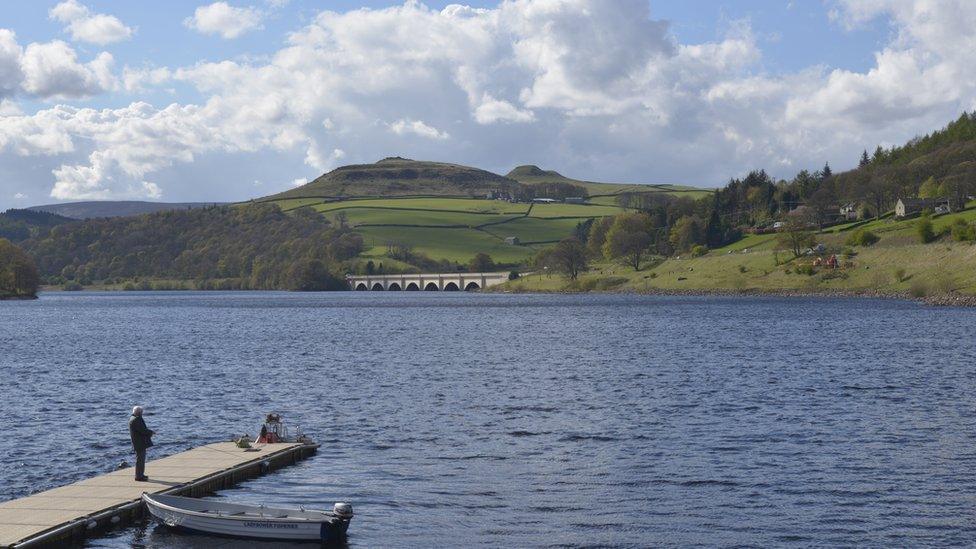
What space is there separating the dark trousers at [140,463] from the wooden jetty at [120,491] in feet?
1.34

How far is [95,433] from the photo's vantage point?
5534 centimetres

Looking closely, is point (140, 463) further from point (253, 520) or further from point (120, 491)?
point (253, 520)

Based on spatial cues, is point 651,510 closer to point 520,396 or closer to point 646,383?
point 520,396

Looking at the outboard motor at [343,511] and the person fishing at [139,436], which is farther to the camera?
the person fishing at [139,436]

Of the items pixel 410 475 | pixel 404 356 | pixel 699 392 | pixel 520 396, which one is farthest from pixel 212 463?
pixel 404 356

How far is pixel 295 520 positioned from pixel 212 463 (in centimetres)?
1058

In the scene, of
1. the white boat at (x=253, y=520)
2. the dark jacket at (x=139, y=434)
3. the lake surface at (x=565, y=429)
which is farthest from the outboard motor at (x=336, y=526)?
the dark jacket at (x=139, y=434)

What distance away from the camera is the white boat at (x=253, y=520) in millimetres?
34031

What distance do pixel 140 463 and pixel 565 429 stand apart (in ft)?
74.1

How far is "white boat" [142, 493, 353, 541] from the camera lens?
3403 cm

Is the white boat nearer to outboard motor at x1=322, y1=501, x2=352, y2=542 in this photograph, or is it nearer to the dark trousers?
outboard motor at x1=322, y1=501, x2=352, y2=542

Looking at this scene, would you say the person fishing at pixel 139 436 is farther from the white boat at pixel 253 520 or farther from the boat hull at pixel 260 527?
the boat hull at pixel 260 527

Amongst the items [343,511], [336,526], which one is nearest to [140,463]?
[336,526]

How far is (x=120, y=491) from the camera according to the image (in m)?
38.3
